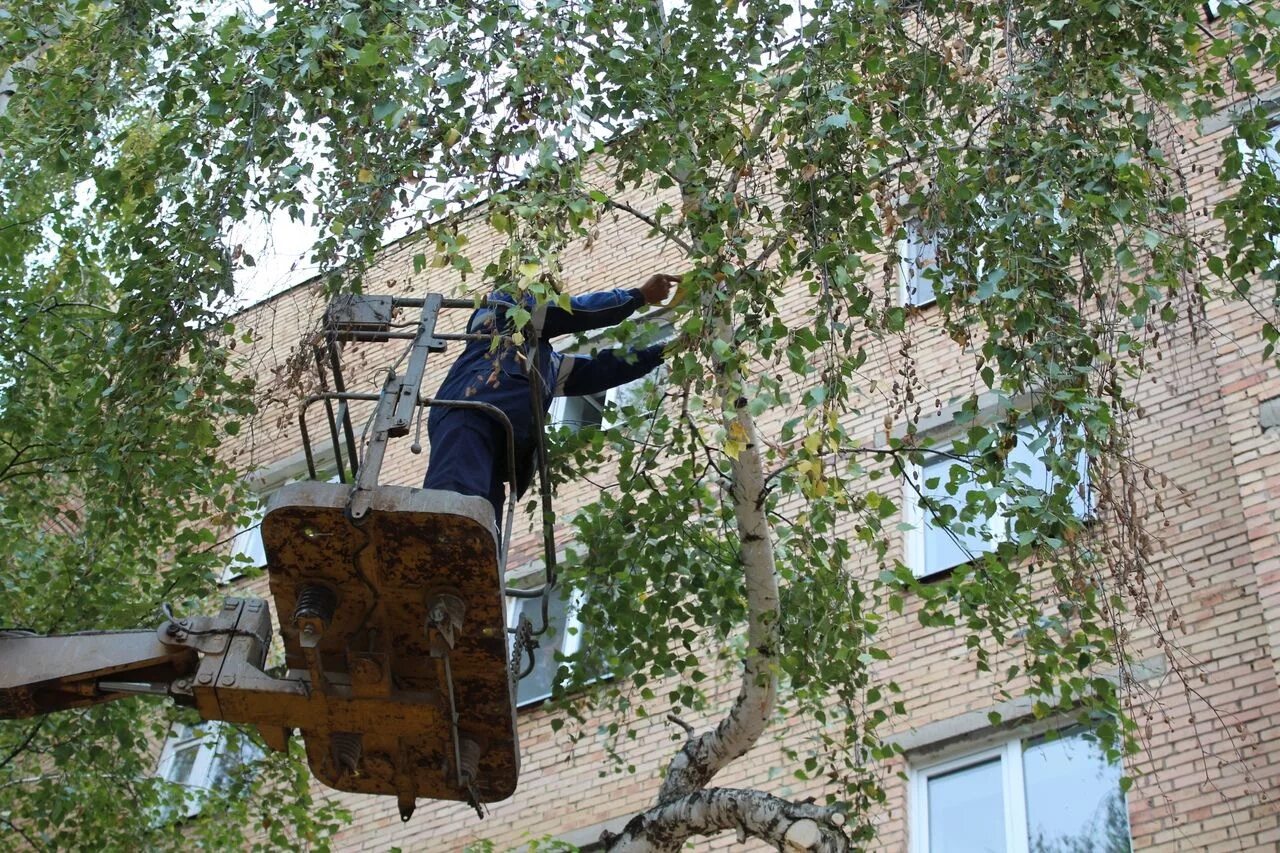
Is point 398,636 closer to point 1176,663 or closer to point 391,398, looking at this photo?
point 391,398

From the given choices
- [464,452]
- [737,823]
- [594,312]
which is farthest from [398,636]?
[594,312]

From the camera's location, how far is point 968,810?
10.9m

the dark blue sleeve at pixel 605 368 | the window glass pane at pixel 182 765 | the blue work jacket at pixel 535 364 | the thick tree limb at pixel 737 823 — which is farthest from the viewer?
the window glass pane at pixel 182 765

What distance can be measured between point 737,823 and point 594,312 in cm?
236

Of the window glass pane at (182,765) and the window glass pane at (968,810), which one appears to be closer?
the window glass pane at (968,810)

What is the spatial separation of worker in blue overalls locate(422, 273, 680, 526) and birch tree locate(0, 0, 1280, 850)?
317 millimetres

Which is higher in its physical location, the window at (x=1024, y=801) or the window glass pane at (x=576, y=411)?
the window glass pane at (x=576, y=411)

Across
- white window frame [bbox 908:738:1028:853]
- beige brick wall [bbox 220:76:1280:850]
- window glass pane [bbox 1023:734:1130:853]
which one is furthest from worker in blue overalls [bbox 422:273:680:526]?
white window frame [bbox 908:738:1028:853]

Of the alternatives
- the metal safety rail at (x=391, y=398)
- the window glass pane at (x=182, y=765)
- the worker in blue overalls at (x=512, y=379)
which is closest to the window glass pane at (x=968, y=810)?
the metal safety rail at (x=391, y=398)

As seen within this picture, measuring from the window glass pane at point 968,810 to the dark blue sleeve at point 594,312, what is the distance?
14.8ft

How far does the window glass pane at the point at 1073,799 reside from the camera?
10.1 metres

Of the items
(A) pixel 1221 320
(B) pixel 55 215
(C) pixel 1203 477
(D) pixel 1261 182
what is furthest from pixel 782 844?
(B) pixel 55 215

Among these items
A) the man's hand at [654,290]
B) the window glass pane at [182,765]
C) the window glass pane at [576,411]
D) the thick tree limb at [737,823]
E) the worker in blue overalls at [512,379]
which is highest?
the window glass pane at [576,411]

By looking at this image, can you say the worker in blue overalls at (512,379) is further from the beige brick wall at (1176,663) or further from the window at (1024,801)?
the window at (1024,801)
